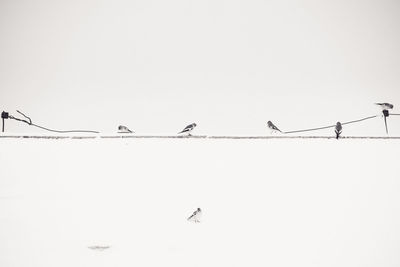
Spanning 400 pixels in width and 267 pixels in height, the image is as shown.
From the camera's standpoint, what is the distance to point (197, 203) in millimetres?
2475

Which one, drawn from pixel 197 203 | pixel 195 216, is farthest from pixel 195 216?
pixel 197 203

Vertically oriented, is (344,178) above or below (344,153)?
below

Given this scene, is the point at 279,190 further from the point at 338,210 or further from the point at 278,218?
the point at 338,210

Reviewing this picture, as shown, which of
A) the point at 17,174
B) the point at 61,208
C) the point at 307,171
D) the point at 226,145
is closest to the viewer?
the point at 61,208

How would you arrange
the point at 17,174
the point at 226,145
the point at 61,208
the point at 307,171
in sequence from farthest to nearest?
the point at 226,145 → the point at 307,171 → the point at 17,174 → the point at 61,208

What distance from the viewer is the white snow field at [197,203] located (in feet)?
7.07

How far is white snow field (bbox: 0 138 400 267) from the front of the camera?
216 centimetres

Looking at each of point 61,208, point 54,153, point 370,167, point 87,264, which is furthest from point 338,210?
point 54,153

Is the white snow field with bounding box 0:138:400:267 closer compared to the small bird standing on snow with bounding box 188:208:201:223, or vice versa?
the white snow field with bounding box 0:138:400:267

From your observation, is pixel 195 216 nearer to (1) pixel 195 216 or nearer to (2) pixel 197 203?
(1) pixel 195 216

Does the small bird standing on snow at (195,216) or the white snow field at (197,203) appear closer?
the white snow field at (197,203)

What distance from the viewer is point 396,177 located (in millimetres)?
2732

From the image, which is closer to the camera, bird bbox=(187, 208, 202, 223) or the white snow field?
the white snow field

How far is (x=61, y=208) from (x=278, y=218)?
1.49m
